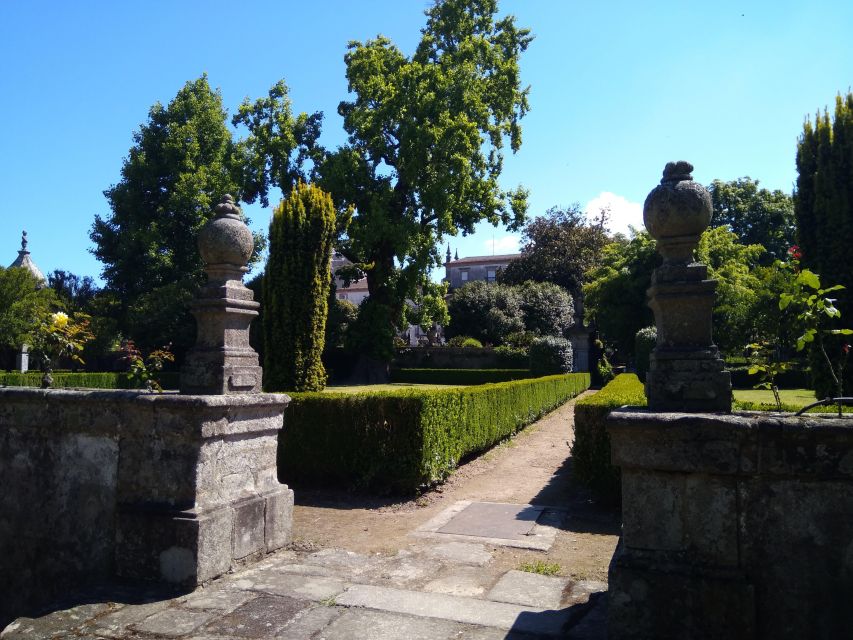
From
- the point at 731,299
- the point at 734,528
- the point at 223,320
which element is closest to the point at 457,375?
the point at 731,299

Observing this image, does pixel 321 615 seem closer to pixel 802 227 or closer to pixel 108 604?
pixel 108 604

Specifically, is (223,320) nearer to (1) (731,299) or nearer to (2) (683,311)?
(2) (683,311)

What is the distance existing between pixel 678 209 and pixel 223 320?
3.25 m

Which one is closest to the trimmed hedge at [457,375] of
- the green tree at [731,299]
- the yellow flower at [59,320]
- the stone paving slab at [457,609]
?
the green tree at [731,299]

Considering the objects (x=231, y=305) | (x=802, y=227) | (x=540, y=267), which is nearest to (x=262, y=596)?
(x=231, y=305)

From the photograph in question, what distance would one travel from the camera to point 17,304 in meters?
24.8

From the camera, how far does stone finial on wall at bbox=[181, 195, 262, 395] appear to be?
4.58 metres

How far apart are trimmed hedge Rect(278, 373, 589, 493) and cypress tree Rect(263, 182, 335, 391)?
12.7ft

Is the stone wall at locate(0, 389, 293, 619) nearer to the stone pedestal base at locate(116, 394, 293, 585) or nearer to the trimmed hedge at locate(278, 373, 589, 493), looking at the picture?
the stone pedestal base at locate(116, 394, 293, 585)

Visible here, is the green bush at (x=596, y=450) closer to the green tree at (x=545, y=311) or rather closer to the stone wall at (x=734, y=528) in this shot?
the stone wall at (x=734, y=528)

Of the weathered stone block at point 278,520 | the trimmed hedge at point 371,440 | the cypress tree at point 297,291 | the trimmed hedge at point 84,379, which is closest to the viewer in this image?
the weathered stone block at point 278,520

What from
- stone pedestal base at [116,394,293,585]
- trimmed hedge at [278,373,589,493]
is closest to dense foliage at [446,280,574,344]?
trimmed hedge at [278,373,589,493]

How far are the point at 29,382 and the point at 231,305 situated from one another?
18.5m

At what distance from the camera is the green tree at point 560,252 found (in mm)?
41719
